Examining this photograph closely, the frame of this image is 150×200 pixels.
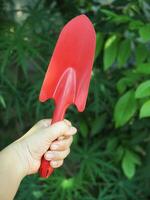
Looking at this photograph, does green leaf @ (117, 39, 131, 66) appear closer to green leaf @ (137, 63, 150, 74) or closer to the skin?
green leaf @ (137, 63, 150, 74)

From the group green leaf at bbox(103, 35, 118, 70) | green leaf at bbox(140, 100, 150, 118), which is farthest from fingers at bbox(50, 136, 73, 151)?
green leaf at bbox(103, 35, 118, 70)

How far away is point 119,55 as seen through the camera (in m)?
1.88

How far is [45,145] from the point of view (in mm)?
1246

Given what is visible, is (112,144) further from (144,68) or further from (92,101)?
(144,68)

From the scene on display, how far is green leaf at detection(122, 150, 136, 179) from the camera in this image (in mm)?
2033

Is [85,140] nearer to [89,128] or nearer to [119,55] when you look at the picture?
[89,128]

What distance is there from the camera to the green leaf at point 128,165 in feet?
6.67

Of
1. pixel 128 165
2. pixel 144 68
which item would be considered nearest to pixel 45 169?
pixel 144 68

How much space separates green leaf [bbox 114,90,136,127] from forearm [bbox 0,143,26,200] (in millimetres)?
621

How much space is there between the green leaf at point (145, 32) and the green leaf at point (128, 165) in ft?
1.82

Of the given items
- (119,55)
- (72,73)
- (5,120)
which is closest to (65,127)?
(72,73)

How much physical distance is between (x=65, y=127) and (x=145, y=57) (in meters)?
0.70

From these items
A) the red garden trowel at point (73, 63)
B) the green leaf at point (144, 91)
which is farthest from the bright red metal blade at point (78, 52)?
the green leaf at point (144, 91)

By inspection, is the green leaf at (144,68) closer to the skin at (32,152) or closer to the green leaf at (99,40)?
→ the green leaf at (99,40)
